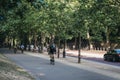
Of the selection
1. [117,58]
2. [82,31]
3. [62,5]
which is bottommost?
[117,58]

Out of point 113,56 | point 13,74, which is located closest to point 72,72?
point 13,74

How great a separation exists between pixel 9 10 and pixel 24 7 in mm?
1278

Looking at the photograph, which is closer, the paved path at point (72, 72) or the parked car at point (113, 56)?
the paved path at point (72, 72)

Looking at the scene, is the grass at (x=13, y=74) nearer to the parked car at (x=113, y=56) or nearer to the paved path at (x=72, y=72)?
the paved path at (x=72, y=72)

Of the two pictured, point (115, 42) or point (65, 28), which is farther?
point (115, 42)

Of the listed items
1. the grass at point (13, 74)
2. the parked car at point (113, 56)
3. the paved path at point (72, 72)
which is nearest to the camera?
the grass at point (13, 74)

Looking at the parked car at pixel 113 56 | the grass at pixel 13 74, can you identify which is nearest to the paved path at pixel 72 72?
the grass at pixel 13 74

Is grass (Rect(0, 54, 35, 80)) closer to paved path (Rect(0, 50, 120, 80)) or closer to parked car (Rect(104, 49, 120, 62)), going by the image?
paved path (Rect(0, 50, 120, 80))

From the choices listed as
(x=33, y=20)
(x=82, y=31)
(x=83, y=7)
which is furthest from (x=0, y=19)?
(x=33, y=20)

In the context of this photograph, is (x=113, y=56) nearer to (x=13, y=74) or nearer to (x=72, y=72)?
(x=72, y=72)

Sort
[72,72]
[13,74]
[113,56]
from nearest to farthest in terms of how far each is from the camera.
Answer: [13,74]
[72,72]
[113,56]

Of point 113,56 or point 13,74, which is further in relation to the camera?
point 113,56

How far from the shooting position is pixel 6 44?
496ft

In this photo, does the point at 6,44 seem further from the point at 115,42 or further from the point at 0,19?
the point at 0,19
